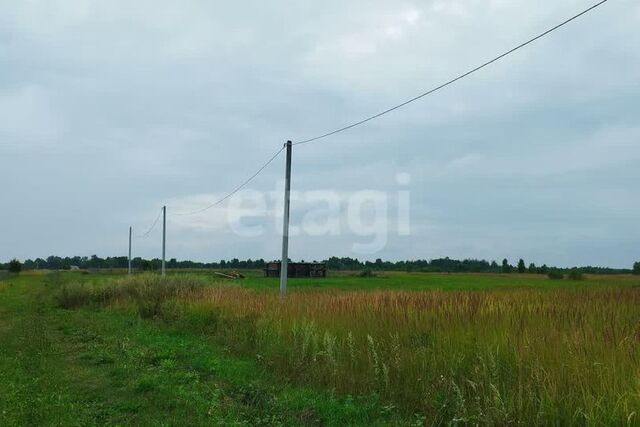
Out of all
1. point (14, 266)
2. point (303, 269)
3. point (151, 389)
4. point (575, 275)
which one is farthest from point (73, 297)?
A: point (14, 266)

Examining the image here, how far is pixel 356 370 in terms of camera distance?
28.5 ft

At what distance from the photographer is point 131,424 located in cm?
693

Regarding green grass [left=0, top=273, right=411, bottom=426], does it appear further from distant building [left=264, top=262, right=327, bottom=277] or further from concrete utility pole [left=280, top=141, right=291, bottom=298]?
distant building [left=264, top=262, right=327, bottom=277]

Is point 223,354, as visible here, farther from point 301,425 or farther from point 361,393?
point 301,425

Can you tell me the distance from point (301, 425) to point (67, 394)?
13.2 ft

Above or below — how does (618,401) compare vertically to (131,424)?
above

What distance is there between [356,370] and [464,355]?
6.77 ft

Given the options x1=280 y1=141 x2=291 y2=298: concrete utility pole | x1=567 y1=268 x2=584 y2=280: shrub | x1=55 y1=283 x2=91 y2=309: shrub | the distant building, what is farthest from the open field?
the distant building

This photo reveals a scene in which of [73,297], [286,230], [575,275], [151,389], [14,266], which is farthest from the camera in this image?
[14,266]

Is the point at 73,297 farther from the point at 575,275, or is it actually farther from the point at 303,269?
the point at 575,275

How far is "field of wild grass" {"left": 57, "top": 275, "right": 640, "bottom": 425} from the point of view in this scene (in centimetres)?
540

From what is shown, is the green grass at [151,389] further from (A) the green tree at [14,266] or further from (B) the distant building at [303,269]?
(A) the green tree at [14,266]

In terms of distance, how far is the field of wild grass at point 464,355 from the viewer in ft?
17.7

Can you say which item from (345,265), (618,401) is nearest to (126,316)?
(618,401)
